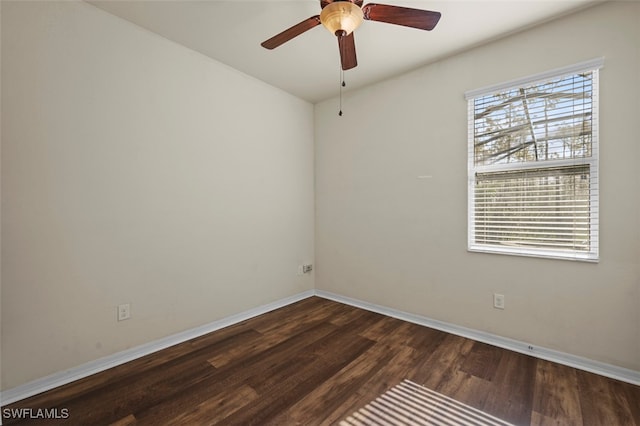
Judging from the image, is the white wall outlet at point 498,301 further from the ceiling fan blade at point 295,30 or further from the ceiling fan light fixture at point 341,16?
the ceiling fan blade at point 295,30

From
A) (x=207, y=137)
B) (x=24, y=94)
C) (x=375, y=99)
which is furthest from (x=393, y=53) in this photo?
(x=24, y=94)

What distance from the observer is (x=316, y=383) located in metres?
1.95

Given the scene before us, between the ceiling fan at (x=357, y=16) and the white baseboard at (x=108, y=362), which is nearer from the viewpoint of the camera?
the ceiling fan at (x=357, y=16)

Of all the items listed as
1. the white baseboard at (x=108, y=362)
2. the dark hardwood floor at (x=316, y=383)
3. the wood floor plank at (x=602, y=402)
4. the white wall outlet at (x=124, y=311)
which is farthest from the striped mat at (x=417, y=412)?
the white wall outlet at (x=124, y=311)

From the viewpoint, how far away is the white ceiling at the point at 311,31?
2.03 metres

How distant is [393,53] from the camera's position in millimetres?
2641

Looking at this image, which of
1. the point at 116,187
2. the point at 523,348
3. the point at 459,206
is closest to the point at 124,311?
the point at 116,187

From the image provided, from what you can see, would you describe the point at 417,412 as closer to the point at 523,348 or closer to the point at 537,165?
the point at 523,348

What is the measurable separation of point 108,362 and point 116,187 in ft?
4.37

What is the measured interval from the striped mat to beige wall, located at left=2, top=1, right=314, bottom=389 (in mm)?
1774

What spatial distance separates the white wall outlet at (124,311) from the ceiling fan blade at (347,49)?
2.51 meters

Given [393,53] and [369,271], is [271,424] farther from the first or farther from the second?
[393,53]

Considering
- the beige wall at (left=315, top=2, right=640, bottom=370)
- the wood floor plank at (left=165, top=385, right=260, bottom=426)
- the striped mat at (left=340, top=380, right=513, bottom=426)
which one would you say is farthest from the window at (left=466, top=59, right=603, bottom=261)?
the wood floor plank at (left=165, top=385, right=260, bottom=426)

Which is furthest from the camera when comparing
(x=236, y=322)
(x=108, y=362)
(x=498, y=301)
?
(x=236, y=322)
